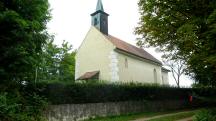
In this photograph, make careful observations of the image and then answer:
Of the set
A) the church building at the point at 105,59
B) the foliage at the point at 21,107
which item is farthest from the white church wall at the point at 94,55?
the foliage at the point at 21,107

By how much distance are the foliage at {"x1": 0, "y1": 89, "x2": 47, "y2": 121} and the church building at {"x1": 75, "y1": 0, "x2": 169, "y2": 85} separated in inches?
589

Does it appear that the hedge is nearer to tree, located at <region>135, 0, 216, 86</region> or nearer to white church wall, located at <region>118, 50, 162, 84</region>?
tree, located at <region>135, 0, 216, 86</region>

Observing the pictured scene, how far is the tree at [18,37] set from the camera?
35.3 feet

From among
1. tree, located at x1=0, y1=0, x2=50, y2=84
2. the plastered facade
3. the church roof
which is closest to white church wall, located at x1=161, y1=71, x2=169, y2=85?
the church roof

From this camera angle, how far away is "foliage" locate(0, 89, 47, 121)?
9891mm

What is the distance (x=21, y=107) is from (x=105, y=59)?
57.1ft

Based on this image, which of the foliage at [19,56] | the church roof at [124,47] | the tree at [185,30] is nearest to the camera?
the foliage at [19,56]

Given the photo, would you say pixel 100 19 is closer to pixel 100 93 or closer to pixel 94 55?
pixel 94 55

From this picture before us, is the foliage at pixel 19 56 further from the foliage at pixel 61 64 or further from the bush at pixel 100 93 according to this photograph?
the foliage at pixel 61 64

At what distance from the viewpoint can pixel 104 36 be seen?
28.8m

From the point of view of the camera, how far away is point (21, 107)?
11422 mm

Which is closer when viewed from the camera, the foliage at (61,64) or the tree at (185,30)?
the tree at (185,30)

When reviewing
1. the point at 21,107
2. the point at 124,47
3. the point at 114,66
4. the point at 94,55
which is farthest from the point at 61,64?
the point at 21,107

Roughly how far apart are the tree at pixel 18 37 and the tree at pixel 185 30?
297 inches
